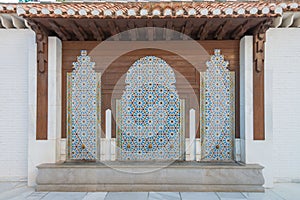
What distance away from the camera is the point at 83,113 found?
6.01 metres

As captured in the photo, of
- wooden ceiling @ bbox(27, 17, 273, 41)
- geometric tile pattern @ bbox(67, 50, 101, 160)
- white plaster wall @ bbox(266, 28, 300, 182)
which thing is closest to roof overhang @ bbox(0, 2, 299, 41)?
wooden ceiling @ bbox(27, 17, 273, 41)

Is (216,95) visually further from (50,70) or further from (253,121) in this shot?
(50,70)

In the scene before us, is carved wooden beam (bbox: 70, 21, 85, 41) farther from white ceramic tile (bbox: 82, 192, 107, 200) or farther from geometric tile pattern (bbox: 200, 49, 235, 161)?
white ceramic tile (bbox: 82, 192, 107, 200)

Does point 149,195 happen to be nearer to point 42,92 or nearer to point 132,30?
point 42,92

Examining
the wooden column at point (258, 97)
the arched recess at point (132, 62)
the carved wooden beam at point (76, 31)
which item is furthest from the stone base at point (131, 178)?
the carved wooden beam at point (76, 31)

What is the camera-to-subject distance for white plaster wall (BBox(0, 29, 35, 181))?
19.9ft

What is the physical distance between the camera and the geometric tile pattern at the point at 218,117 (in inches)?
235

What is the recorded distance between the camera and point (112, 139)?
600cm

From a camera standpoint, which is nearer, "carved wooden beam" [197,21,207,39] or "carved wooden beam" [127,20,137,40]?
"carved wooden beam" [127,20,137,40]

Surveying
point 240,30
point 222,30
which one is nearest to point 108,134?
point 222,30

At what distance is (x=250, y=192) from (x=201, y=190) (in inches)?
35.6

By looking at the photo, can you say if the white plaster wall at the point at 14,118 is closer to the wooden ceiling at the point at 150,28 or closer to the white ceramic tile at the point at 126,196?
the wooden ceiling at the point at 150,28

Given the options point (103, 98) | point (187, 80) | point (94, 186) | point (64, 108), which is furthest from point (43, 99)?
point (187, 80)

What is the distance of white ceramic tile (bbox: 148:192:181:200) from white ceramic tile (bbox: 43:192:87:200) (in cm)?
125
